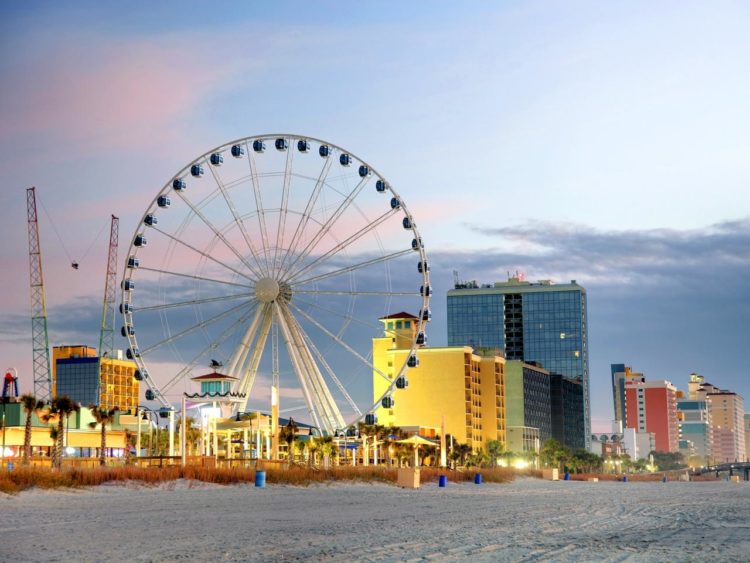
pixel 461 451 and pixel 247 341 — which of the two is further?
pixel 461 451

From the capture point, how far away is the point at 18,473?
1820 inches

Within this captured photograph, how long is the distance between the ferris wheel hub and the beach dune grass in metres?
11.9

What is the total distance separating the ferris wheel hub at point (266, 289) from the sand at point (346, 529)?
26.6m

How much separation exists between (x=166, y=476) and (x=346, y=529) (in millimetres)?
27121

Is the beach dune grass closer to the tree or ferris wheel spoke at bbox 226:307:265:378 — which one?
ferris wheel spoke at bbox 226:307:265:378

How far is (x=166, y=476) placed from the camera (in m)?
56.1

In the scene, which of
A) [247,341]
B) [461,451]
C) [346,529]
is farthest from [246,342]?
[461,451]

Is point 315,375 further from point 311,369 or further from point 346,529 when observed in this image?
point 346,529

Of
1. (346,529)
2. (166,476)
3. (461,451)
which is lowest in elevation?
(461,451)

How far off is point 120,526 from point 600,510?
20.2 m

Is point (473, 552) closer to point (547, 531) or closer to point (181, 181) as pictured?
point (547, 531)

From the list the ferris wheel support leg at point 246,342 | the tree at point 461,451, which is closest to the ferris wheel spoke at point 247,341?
the ferris wheel support leg at point 246,342

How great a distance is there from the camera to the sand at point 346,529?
24172mm

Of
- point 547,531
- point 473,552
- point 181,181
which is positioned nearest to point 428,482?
point 181,181
